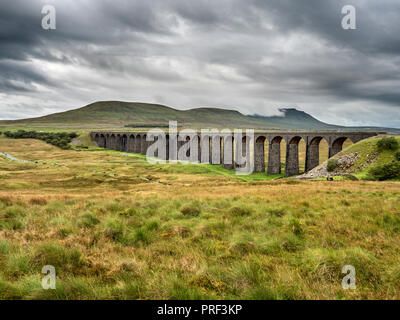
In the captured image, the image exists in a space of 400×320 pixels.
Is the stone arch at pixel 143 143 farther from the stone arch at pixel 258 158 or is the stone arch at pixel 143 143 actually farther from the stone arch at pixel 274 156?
the stone arch at pixel 274 156

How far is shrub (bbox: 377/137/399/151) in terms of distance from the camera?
121 feet

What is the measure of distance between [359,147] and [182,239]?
42443 mm

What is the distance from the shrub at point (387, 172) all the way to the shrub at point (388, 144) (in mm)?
5766

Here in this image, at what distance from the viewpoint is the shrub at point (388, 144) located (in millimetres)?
36969

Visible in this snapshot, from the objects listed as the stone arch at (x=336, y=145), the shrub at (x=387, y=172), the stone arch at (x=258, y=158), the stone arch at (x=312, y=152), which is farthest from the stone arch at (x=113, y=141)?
the shrub at (x=387, y=172)

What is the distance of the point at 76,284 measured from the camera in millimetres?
4258

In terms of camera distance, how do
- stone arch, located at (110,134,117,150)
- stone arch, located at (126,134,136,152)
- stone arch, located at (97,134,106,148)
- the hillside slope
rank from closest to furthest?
the hillside slope, stone arch, located at (126,134,136,152), stone arch, located at (110,134,117,150), stone arch, located at (97,134,106,148)

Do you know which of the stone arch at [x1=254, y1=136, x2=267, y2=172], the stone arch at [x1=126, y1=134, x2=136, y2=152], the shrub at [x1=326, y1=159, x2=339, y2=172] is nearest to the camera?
the shrub at [x1=326, y1=159, x2=339, y2=172]

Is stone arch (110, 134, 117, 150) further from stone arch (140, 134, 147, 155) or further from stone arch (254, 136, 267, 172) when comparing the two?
stone arch (254, 136, 267, 172)

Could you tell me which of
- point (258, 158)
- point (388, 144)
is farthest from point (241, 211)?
point (258, 158)

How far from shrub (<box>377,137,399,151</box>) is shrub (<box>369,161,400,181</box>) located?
227 inches

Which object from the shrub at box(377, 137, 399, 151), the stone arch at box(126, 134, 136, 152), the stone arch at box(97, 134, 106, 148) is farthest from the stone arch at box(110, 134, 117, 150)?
the shrub at box(377, 137, 399, 151)

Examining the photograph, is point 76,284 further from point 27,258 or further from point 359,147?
point 359,147
